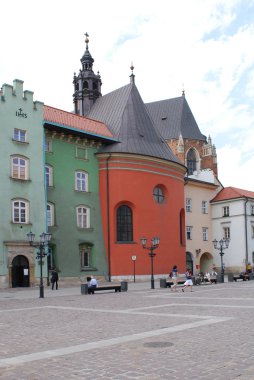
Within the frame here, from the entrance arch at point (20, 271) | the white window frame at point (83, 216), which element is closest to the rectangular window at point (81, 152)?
the white window frame at point (83, 216)

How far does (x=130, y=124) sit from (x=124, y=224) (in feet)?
32.2

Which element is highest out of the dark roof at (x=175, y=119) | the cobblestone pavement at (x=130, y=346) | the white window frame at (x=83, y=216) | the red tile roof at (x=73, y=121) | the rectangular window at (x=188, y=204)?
the dark roof at (x=175, y=119)

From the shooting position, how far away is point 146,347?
9.23 metres

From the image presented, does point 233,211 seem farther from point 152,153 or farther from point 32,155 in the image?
point 32,155

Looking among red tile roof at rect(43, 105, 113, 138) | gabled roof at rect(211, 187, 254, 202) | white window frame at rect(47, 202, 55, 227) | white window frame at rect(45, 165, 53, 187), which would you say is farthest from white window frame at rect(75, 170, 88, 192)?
gabled roof at rect(211, 187, 254, 202)

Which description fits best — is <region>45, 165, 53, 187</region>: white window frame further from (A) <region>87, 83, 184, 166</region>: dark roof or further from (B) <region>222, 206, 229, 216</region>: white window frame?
(B) <region>222, 206, 229, 216</region>: white window frame

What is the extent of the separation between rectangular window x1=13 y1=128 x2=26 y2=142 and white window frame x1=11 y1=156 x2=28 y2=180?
4.54 ft

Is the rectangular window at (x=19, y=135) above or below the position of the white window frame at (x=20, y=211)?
above

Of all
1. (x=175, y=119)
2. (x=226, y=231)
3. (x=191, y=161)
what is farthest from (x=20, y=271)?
(x=175, y=119)

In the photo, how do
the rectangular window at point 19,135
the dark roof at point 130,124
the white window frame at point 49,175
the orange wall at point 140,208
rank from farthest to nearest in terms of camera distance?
1. the dark roof at point 130,124
2. the orange wall at point 140,208
3. the white window frame at point 49,175
4. the rectangular window at point 19,135

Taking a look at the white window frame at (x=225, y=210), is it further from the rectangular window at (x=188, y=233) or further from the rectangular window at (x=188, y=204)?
the rectangular window at (x=188, y=233)

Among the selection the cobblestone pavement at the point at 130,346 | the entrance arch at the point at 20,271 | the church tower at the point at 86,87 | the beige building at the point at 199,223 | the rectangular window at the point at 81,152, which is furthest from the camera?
the church tower at the point at 86,87

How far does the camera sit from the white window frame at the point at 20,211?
3556cm

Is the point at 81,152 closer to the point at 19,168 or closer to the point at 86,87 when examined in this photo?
the point at 19,168
